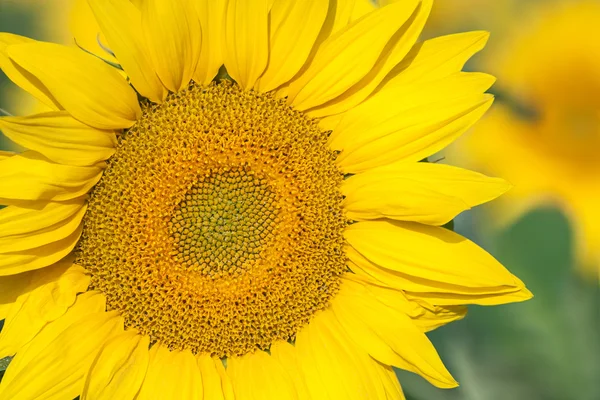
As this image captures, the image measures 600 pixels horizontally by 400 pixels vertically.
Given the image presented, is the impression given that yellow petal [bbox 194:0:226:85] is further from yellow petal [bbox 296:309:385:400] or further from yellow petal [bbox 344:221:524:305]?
yellow petal [bbox 296:309:385:400]

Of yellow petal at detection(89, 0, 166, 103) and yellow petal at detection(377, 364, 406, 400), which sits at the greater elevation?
yellow petal at detection(89, 0, 166, 103)

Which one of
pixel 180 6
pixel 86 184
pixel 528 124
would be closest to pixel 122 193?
pixel 86 184

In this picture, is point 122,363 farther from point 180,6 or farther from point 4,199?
point 180,6

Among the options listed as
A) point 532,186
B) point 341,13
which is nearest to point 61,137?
point 341,13

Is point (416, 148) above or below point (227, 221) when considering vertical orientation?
above

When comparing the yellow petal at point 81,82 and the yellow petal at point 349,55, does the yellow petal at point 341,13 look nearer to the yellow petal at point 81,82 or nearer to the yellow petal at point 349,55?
the yellow petal at point 349,55

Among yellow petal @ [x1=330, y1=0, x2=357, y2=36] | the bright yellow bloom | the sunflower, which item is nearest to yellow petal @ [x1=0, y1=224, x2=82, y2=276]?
the sunflower

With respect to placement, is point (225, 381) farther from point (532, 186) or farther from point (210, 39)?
point (532, 186)
